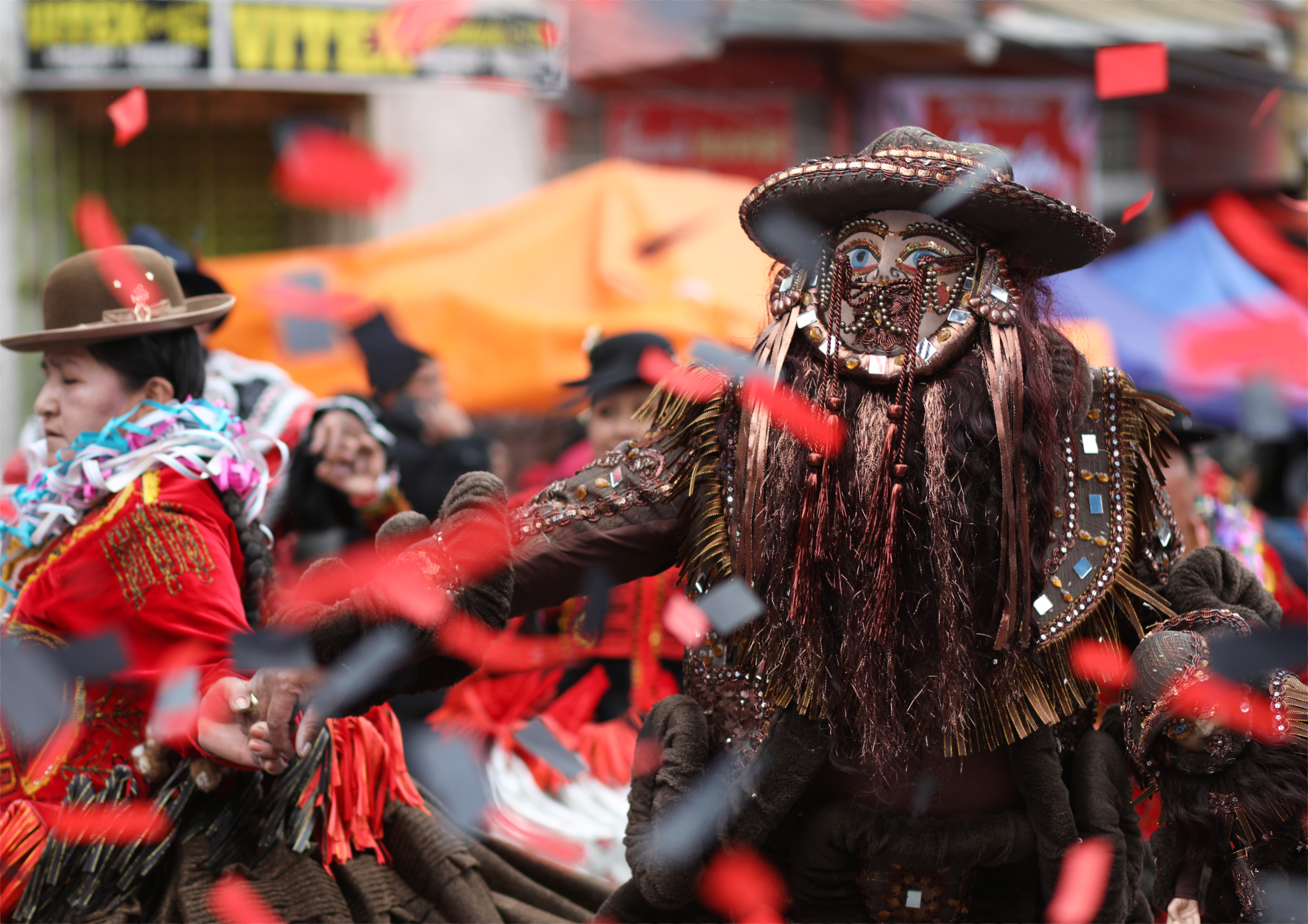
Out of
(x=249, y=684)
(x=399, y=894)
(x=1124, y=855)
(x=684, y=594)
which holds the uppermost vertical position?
(x=684, y=594)

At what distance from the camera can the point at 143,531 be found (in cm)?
280

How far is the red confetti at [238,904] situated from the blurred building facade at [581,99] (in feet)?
21.7

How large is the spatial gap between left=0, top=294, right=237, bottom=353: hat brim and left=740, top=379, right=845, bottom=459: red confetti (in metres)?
1.38

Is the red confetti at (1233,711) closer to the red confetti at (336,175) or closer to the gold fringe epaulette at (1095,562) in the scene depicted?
the gold fringe epaulette at (1095,562)

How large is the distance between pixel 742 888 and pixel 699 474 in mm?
759

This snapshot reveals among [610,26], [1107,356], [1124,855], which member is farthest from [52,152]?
[1124,855]

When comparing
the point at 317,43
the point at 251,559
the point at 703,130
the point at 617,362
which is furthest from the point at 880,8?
the point at 251,559

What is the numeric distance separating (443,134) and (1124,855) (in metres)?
8.79

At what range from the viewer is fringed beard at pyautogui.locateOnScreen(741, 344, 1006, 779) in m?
2.31

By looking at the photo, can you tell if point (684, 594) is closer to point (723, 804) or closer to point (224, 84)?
point (723, 804)

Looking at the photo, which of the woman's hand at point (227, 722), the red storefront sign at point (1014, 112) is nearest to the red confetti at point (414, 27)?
the red storefront sign at point (1014, 112)

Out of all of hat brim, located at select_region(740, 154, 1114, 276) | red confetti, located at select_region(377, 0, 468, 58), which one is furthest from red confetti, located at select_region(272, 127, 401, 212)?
hat brim, located at select_region(740, 154, 1114, 276)

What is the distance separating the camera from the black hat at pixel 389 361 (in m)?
5.66

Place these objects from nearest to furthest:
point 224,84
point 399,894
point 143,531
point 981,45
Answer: point 143,531, point 399,894, point 224,84, point 981,45
